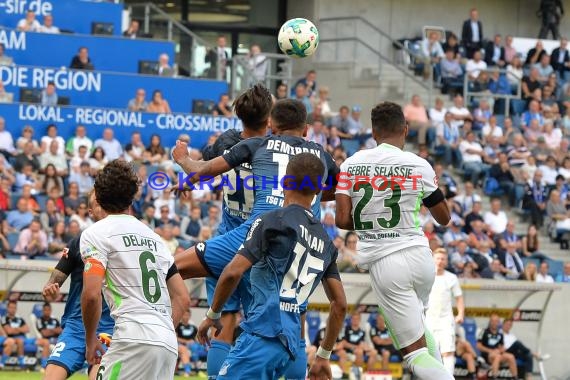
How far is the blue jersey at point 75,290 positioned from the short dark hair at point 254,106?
1.54 m

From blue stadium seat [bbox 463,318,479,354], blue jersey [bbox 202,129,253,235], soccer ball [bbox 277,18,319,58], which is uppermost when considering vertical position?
soccer ball [bbox 277,18,319,58]

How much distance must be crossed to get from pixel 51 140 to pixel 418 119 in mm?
9091

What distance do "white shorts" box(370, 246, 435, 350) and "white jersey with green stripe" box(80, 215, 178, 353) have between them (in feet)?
7.49

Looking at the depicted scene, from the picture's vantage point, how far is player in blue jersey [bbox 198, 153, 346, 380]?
7691mm

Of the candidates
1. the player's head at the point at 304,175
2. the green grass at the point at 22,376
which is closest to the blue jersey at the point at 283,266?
the player's head at the point at 304,175

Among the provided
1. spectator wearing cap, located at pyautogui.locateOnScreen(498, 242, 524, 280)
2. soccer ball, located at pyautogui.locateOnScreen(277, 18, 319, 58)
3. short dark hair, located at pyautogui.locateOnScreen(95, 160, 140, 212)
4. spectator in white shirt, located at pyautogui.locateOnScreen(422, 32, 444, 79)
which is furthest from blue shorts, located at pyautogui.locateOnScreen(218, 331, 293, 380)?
spectator in white shirt, located at pyautogui.locateOnScreen(422, 32, 444, 79)

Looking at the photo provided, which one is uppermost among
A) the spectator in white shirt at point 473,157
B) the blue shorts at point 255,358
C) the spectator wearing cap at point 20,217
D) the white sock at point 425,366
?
the blue shorts at point 255,358

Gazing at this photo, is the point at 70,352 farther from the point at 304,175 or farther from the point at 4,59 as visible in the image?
the point at 4,59

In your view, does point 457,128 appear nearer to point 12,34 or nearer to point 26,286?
point 12,34

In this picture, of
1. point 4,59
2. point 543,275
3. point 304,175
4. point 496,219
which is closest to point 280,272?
point 304,175

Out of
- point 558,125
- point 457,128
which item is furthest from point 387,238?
point 558,125

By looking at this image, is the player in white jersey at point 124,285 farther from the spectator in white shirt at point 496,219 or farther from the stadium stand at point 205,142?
A: the spectator in white shirt at point 496,219

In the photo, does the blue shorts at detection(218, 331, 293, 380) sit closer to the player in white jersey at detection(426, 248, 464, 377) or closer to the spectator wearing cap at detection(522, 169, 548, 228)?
the player in white jersey at detection(426, 248, 464, 377)

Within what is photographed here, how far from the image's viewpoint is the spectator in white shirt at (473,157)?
27.0 meters
